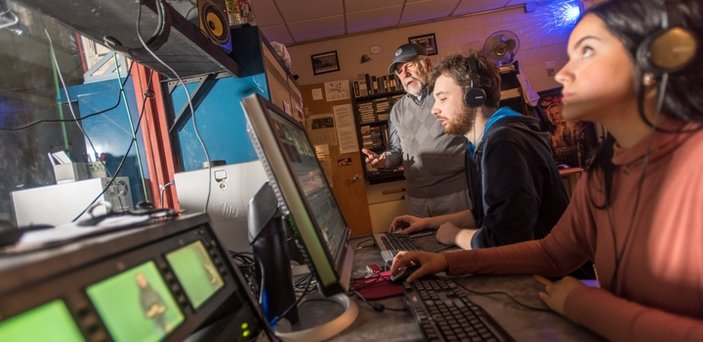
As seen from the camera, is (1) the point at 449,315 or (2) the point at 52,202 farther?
(2) the point at 52,202

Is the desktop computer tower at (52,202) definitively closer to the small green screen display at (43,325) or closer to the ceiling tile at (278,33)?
the small green screen display at (43,325)

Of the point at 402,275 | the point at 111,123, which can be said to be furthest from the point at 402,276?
the point at 111,123

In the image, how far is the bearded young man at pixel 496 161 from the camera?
1.21 metres

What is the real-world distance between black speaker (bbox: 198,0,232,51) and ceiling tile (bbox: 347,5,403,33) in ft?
8.94

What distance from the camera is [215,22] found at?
1389 mm

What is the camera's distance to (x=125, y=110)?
1.73 m

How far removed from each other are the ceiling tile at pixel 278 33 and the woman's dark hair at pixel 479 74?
2.84 metres

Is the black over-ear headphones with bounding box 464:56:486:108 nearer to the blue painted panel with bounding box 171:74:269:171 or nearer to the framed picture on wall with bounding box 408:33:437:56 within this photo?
the blue painted panel with bounding box 171:74:269:171

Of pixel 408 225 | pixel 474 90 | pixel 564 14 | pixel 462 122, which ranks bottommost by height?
pixel 408 225

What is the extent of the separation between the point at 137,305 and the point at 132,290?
0.02 metres

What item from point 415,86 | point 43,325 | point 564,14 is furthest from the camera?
point 564,14

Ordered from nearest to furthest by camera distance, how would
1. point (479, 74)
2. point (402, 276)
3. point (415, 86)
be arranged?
point (402, 276) → point (479, 74) → point (415, 86)

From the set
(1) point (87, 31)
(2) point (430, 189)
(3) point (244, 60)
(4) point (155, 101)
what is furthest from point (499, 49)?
(1) point (87, 31)

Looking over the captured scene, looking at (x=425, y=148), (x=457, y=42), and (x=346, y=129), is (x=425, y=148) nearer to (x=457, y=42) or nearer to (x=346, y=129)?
(x=346, y=129)
